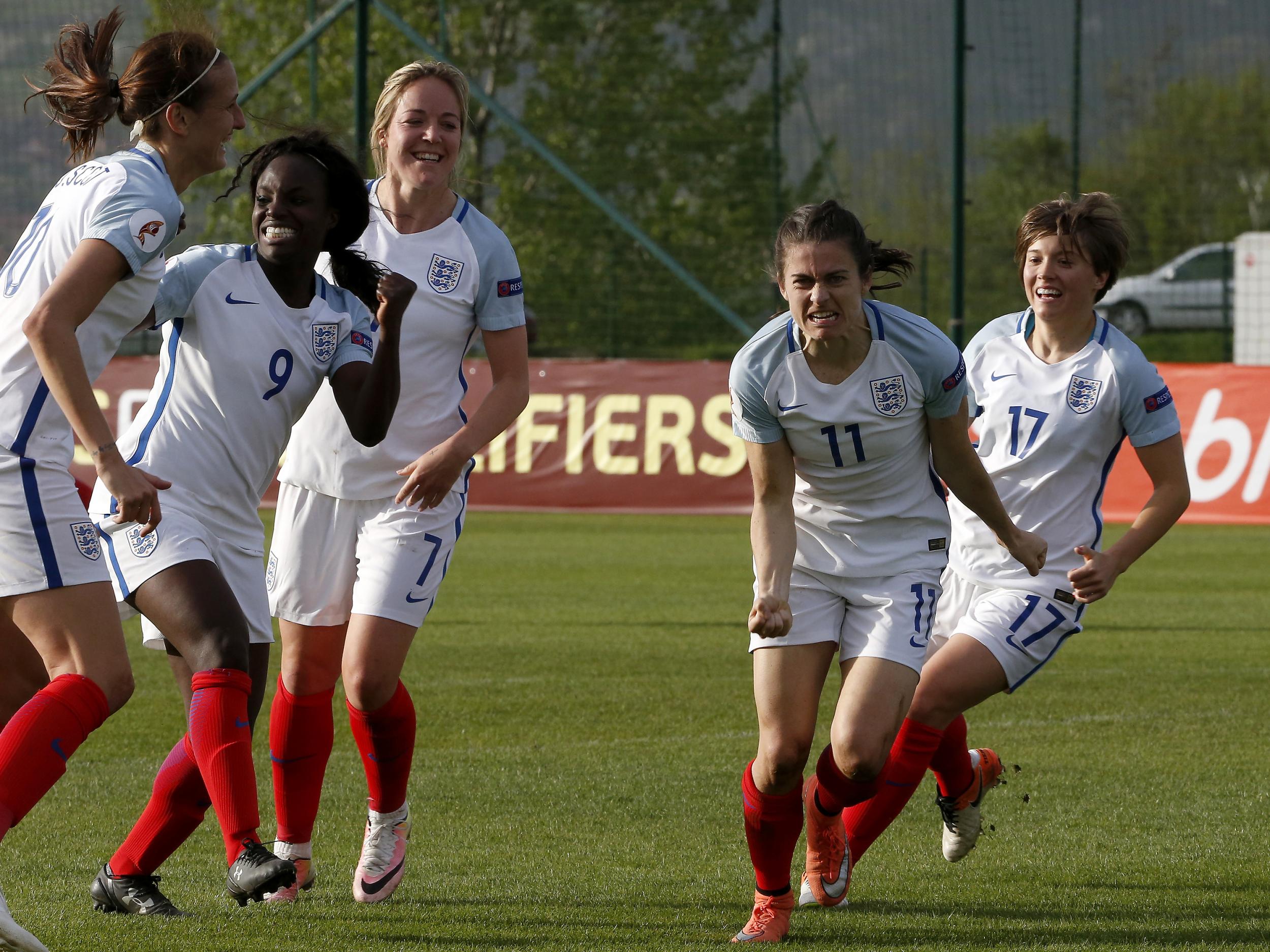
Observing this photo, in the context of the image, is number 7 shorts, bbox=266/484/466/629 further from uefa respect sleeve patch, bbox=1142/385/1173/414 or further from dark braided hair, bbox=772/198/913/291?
uefa respect sleeve patch, bbox=1142/385/1173/414

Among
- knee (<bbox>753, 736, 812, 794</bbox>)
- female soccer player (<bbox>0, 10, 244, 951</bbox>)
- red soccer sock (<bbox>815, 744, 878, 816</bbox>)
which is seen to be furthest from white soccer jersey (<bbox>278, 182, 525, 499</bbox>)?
red soccer sock (<bbox>815, 744, 878, 816</bbox>)

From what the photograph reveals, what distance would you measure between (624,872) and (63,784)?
7.60 feet

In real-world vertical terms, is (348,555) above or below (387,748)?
above

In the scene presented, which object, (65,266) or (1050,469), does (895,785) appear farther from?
(65,266)

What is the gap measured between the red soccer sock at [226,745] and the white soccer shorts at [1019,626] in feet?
6.69

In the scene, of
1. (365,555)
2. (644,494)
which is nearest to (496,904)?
(365,555)

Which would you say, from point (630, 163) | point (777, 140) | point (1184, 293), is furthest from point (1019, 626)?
point (1184, 293)

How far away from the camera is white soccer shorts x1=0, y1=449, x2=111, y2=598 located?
3.65 m

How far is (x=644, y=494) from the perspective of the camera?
16.6 m

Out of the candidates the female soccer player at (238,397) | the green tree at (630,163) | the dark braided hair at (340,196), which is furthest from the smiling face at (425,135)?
the green tree at (630,163)

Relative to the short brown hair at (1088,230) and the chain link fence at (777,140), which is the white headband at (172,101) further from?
the chain link fence at (777,140)

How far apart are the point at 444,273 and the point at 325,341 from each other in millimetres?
602

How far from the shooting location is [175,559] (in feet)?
13.2

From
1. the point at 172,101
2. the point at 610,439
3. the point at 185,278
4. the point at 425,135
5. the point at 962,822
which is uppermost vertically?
the point at 172,101
